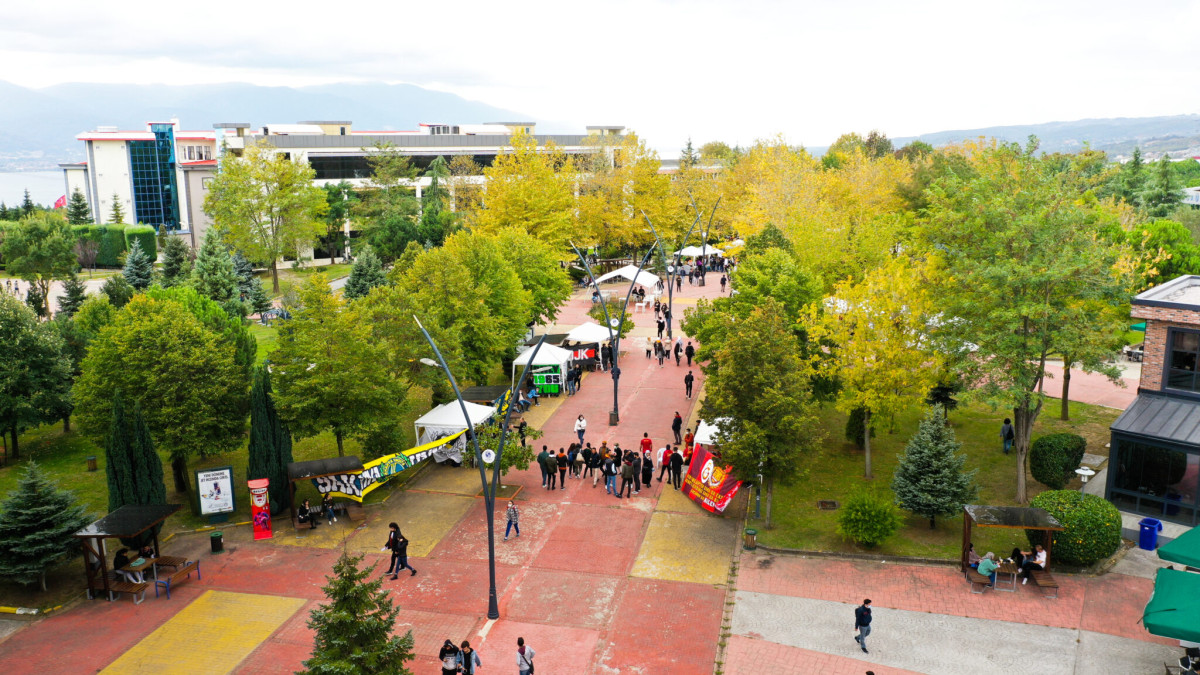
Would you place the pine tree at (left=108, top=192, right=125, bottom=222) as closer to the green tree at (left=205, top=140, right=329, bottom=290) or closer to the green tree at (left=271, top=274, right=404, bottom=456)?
the green tree at (left=205, top=140, right=329, bottom=290)

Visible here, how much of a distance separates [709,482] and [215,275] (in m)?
35.0

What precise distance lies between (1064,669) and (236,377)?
2223cm

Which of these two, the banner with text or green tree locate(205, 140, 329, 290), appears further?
green tree locate(205, 140, 329, 290)

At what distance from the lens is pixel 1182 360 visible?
2217 centimetres

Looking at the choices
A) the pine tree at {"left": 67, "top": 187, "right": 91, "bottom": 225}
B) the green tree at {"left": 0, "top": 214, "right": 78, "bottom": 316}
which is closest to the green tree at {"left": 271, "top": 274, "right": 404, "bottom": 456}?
the green tree at {"left": 0, "top": 214, "right": 78, "bottom": 316}

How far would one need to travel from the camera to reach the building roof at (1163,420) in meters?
20.7

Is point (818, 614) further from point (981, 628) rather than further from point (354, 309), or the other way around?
point (354, 309)

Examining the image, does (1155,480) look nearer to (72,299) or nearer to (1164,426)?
(1164,426)

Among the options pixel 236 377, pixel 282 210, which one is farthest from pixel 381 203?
pixel 236 377

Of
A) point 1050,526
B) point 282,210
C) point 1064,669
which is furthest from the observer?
point 282,210

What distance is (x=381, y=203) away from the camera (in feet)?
228

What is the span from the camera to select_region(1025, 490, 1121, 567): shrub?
19.3 m

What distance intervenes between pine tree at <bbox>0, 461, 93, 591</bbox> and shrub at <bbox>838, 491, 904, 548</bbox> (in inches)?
733

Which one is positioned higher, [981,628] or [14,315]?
[14,315]
